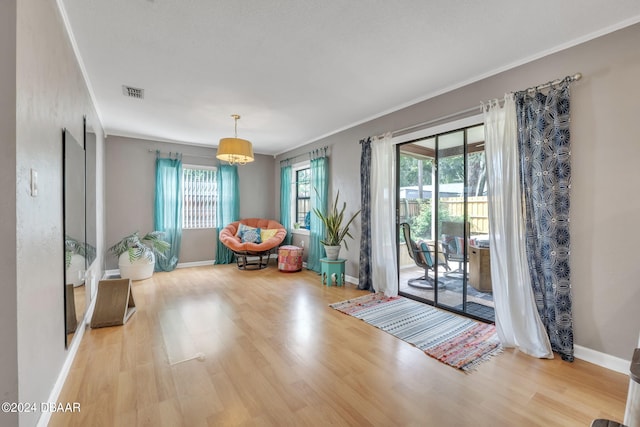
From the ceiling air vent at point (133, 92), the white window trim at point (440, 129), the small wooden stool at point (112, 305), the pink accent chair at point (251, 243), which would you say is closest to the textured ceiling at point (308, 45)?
the ceiling air vent at point (133, 92)

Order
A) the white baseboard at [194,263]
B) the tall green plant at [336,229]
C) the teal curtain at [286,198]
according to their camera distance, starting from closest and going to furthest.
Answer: the tall green plant at [336,229] < the white baseboard at [194,263] < the teal curtain at [286,198]

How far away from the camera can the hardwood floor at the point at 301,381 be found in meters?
1.59

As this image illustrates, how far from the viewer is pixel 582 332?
7.23 ft

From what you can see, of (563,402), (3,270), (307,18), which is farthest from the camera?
(307,18)

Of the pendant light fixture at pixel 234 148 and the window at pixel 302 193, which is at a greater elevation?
the pendant light fixture at pixel 234 148

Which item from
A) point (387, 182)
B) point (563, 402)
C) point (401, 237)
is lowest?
point (563, 402)

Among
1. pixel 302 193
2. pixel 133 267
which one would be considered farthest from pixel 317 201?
pixel 133 267

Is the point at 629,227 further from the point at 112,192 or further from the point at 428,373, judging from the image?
the point at 112,192

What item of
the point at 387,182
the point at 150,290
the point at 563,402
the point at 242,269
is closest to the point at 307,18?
the point at 387,182

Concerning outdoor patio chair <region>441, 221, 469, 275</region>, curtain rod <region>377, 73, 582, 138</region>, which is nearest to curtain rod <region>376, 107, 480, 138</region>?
curtain rod <region>377, 73, 582, 138</region>

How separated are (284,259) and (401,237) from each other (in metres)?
2.34

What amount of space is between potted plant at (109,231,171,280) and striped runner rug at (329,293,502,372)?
3275 mm

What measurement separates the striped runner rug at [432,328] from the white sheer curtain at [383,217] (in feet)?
0.91

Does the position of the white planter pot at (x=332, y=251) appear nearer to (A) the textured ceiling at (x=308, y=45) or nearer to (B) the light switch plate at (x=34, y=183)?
(A) the textured ceiling at (x=308, y=45)
